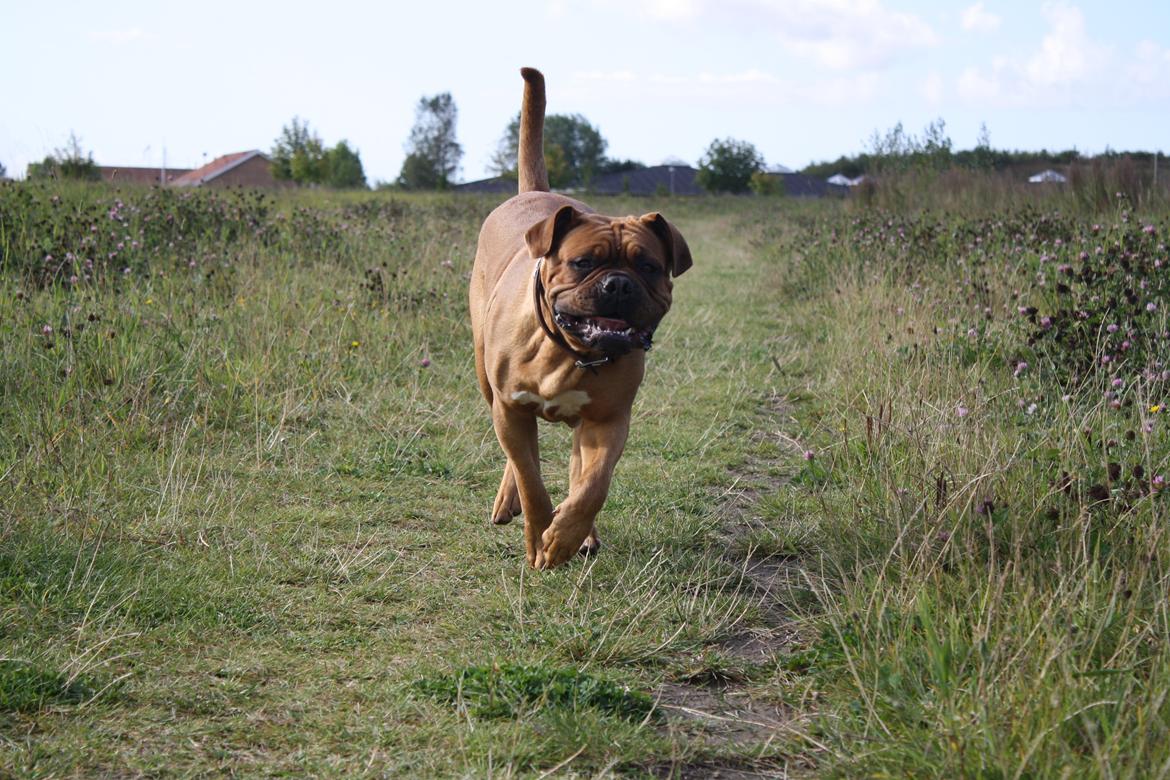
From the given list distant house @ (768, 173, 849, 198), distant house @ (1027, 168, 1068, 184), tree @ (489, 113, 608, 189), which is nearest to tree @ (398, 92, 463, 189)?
tree @ (489, 113, 608, 189)

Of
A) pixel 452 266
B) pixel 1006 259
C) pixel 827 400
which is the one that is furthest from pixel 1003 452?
pixel 452 266

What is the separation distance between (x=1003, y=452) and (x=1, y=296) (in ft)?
17.8

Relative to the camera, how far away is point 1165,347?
559 centimetres

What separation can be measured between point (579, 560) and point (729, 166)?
67486 mm

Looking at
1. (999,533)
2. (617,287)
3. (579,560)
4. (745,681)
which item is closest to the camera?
(745,681)

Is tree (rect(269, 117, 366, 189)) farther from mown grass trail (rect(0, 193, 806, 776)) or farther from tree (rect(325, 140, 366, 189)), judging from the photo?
mown grass trail (rect(0, 193, 806, 776))

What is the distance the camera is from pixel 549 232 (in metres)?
4.05

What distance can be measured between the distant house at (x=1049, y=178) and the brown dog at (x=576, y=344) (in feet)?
34.6

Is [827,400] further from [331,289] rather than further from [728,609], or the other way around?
[331,289]

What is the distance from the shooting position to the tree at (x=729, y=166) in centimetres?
6862

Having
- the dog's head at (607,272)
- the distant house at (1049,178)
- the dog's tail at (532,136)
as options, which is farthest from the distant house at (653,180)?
the dog's head at (607,272)

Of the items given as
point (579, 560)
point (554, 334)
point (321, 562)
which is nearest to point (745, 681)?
point (579, 560)

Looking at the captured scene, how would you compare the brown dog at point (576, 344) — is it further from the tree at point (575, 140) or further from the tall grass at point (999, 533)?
the tree at point (575, 140)

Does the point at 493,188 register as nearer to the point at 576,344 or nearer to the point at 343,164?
the point at 343,164
